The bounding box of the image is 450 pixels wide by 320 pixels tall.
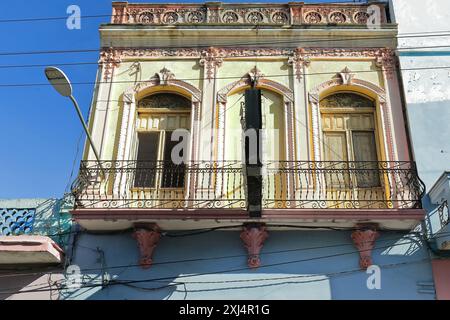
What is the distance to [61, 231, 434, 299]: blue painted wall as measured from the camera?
28.3 ft

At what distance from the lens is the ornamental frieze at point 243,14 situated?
11.2 m

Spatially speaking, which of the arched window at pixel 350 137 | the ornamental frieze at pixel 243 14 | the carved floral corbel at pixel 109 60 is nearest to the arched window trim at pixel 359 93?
the arched window at pixel 350 137

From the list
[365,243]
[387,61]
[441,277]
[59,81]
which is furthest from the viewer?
[387,61]

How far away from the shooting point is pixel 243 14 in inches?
445

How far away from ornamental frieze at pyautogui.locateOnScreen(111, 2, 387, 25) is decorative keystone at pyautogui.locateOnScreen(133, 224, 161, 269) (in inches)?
188

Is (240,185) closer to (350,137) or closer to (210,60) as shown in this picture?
(350,137)

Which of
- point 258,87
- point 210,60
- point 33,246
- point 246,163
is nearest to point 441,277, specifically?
point 246,163

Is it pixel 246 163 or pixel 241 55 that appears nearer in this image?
pixel 246 163

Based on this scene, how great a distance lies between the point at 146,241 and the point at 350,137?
457 centimetres

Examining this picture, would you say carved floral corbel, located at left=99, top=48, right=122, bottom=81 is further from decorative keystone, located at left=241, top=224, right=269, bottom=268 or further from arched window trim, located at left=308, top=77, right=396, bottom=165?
decorative keystone, located at left=241, top=224, right=269, bottom=268

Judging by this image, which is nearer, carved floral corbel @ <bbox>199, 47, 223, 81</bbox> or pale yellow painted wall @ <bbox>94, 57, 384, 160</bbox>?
pale yellow painted wall @ <bbox>94, 57, 384, 160</bbox>

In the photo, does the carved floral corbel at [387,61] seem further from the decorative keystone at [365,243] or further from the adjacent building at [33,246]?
the adjacent building at [33,246]

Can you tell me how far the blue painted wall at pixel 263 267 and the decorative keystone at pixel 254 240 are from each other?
13 cm

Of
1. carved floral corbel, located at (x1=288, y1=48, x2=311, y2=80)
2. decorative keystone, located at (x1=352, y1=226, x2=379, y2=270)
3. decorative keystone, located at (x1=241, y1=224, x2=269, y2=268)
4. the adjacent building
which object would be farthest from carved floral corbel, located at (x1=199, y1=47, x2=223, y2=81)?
decorative keystone, located at (x1=352, y1=226, x2=379, y2=270)
